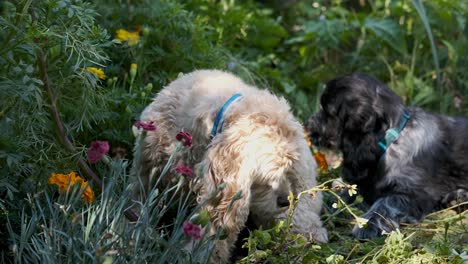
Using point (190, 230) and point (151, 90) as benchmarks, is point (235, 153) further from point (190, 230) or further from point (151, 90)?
point (151, 90)

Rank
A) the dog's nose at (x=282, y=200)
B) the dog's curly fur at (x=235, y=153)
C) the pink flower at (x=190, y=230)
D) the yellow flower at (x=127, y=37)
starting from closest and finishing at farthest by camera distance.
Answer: the pink flower at (x=190, y=230)
the dog's curly fur at (x=235, y=153)
the dog's nose at (x=282, y=200)
the yellow flower at (x=127, y=37)

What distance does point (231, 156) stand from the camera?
128 inches

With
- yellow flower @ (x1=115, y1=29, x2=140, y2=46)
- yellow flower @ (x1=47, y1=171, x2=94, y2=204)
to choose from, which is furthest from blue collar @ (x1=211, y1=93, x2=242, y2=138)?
yellow flower @ (x1=115, y1=29, x2=140, y2=46)

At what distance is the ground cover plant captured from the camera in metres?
3.00

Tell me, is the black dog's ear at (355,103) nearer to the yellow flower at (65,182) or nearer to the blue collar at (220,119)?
the blue collar at (220,119)

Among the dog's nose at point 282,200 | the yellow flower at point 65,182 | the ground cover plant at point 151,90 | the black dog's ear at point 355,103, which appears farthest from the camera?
the black dog's ear at point 355,103

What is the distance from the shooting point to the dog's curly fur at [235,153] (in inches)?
128

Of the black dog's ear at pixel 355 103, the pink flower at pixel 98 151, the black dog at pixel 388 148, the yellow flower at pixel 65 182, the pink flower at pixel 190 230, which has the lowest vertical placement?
the black dog at pixel 388 148

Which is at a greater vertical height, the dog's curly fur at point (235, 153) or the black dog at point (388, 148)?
the dog's curly fur at point (235, 153)

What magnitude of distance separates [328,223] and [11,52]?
2.22 metres

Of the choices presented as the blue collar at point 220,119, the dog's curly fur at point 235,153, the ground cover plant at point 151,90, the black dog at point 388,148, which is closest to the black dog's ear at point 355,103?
the black dog at point 388,148

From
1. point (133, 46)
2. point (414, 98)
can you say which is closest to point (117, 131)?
point (133, 46)

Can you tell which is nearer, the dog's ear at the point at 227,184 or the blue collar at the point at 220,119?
the dog's ear at the point at 227,184

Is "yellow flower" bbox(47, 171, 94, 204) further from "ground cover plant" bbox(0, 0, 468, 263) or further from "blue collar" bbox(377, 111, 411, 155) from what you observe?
"blue collar" bbox(377, 111, 411, 155)
